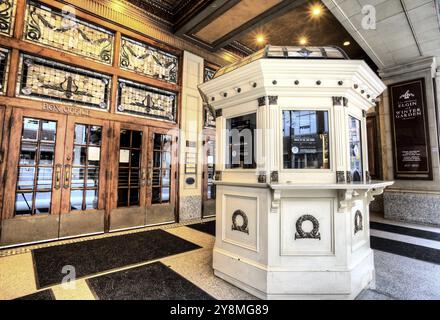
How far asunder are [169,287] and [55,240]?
249cm

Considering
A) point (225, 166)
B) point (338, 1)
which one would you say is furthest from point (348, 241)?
point (338, 1)

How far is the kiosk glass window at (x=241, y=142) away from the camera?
2.17 m

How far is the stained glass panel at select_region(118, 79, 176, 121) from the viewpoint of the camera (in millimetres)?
4371

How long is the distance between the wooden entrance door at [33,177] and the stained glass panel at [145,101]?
1.11m

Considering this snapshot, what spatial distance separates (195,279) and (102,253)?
151cm

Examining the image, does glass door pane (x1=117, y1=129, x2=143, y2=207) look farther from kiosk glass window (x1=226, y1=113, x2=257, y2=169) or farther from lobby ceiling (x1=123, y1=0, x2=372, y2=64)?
kiosk glass window (x1=226, y1=113, x2=257, y2=169)

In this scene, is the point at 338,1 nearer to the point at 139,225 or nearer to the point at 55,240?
the point at 139,225

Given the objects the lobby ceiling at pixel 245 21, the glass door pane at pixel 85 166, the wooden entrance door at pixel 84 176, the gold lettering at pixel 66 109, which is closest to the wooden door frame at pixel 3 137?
the gold lettering at pixel 66 109

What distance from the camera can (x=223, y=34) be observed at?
17.1ft

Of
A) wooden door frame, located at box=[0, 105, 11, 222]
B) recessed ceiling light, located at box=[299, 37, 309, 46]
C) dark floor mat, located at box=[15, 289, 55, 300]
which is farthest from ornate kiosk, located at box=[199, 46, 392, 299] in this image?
recessed ceiling light, located at box=[299, 37, 309, 46]

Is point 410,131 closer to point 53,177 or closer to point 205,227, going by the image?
point 205,227

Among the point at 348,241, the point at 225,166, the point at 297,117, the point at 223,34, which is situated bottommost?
the point at 348,241

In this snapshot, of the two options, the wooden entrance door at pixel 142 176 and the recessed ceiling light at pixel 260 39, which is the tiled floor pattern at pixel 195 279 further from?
the recessed ceiling light at pixel 260 39

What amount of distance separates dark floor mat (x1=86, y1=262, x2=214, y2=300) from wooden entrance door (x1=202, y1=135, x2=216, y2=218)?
9.81 ft
